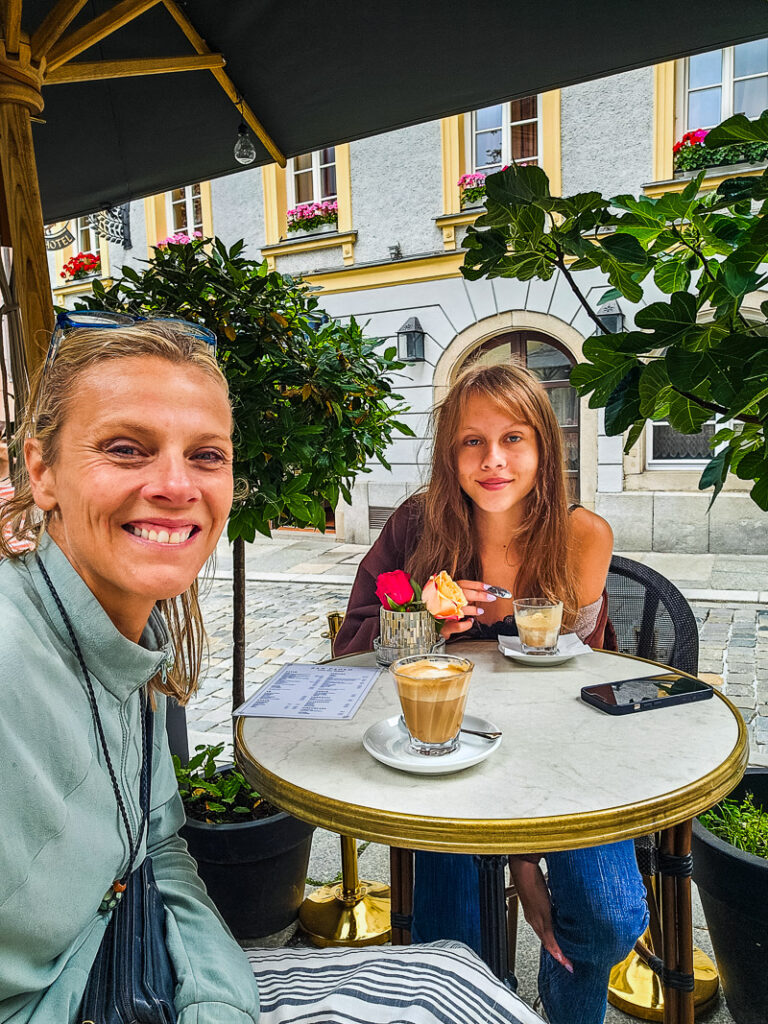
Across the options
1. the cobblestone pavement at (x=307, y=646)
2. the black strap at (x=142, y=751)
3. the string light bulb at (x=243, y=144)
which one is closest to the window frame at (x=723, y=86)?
the cobblestone pavement at (x=307, y=646)

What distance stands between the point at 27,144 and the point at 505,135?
9.34 m

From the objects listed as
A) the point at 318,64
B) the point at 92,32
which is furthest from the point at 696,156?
the point at 92,32

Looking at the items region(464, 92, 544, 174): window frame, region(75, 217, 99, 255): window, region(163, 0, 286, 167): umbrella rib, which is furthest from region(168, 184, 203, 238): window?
region(163, 0, 286, 167): umbrella rib

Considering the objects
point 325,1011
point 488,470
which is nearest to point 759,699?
point 488,470

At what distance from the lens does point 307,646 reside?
5438 millimetres

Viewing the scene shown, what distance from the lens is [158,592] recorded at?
3.58ft

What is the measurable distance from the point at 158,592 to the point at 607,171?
9.79m

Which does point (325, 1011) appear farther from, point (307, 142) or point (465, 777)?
point (307, 142)

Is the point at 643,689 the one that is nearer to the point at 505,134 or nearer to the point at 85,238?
the point at 505,134

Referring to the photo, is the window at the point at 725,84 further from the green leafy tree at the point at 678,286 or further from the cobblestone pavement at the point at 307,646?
the green leafy tree at the point at 678,286

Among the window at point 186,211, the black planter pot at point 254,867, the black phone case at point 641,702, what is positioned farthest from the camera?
the window at point 186,211

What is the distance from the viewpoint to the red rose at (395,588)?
1.78 metres

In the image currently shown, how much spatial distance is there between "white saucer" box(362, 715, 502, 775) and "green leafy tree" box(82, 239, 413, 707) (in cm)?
83

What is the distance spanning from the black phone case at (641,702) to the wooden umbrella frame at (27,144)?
61.2 inches
